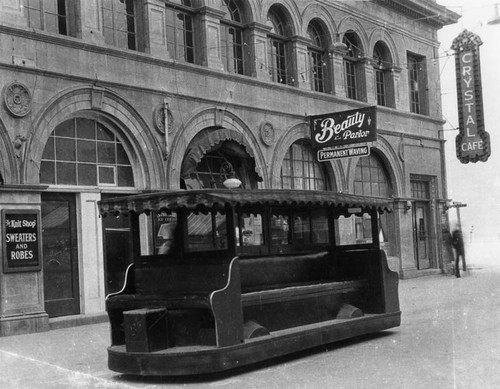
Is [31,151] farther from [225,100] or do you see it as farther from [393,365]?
[393,365]

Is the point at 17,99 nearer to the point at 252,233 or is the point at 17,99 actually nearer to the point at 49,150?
the point at 49,150

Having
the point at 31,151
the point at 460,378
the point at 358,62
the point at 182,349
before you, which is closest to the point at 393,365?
the point at 460,378

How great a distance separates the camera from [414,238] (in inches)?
1006

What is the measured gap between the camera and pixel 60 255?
555 inches

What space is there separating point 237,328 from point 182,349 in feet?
2.39

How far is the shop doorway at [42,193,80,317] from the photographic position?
1385 cm

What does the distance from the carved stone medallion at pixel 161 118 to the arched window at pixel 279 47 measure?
4636mm

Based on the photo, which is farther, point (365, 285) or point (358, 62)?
point (358, 62)

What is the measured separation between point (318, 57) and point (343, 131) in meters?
4.05

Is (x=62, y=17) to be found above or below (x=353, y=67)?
below

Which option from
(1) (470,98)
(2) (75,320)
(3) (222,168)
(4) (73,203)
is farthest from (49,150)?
(1) (470,98)

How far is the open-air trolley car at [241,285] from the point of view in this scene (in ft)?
28.1

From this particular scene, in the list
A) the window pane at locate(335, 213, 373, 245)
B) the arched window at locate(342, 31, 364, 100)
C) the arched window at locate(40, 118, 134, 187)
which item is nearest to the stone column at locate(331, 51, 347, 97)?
the arched window at locate(342, 31, 364, 100)

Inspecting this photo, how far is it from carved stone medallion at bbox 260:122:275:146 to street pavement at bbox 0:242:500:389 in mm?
6802
